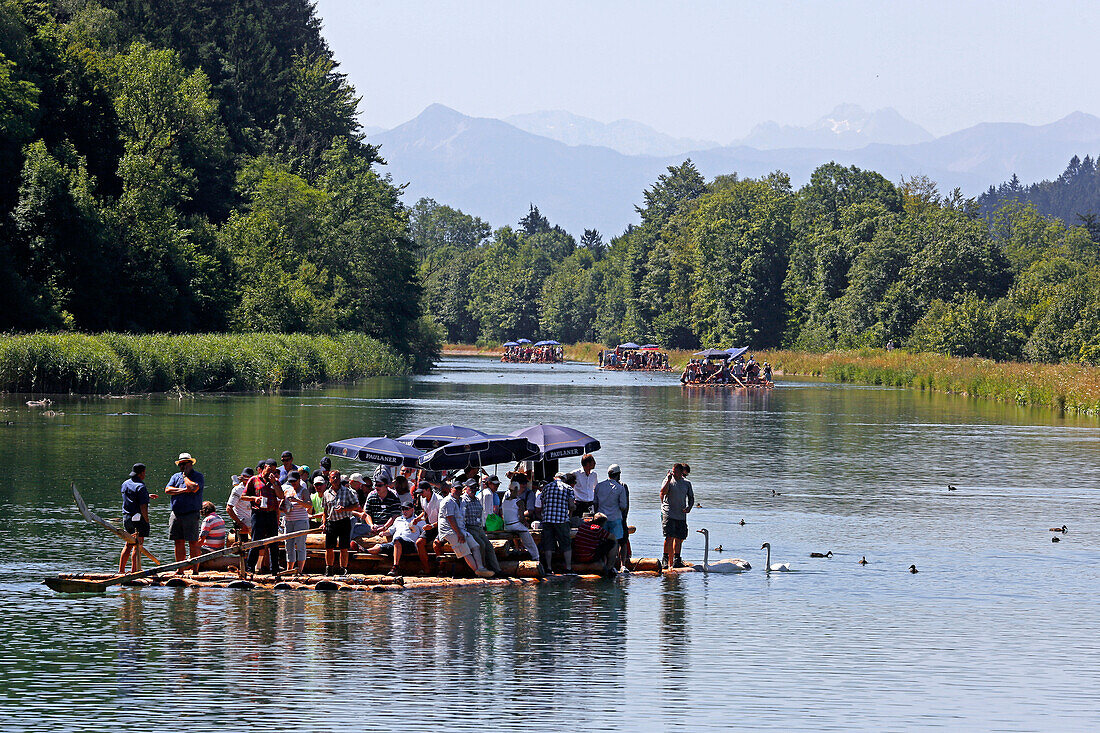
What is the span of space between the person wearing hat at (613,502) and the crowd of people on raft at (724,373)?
8729 cm

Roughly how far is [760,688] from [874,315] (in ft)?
394

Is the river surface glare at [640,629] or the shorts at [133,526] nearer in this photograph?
the river surface glare at [640,629]

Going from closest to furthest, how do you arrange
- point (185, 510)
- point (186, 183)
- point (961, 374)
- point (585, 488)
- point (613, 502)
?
point (185, 510)
point (613, 502)
point (585, 488)
point (961, 374)
point (186, 183)

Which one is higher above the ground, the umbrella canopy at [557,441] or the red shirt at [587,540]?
the umbrella canopy at [557,441]

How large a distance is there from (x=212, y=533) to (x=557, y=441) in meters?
7.45

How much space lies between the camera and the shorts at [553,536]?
87.0 ft

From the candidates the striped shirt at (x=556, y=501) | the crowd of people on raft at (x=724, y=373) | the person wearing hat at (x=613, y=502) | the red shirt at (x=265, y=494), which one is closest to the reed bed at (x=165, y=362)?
the crowd of people on raft at (x=724, y=373)

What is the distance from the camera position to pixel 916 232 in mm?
135125

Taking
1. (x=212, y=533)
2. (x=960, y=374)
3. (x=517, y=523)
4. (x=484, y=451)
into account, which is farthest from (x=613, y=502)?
(x=960, y=374)

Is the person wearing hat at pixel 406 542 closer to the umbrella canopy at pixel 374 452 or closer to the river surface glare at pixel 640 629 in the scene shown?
the river surface glare at pixel 640 629

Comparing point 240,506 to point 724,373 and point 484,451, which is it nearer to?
point 484,451

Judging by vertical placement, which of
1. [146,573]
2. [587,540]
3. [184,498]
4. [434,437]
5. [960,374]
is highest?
[960,374]

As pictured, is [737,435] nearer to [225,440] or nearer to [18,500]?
[225,440]

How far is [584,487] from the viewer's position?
27.5 metres
